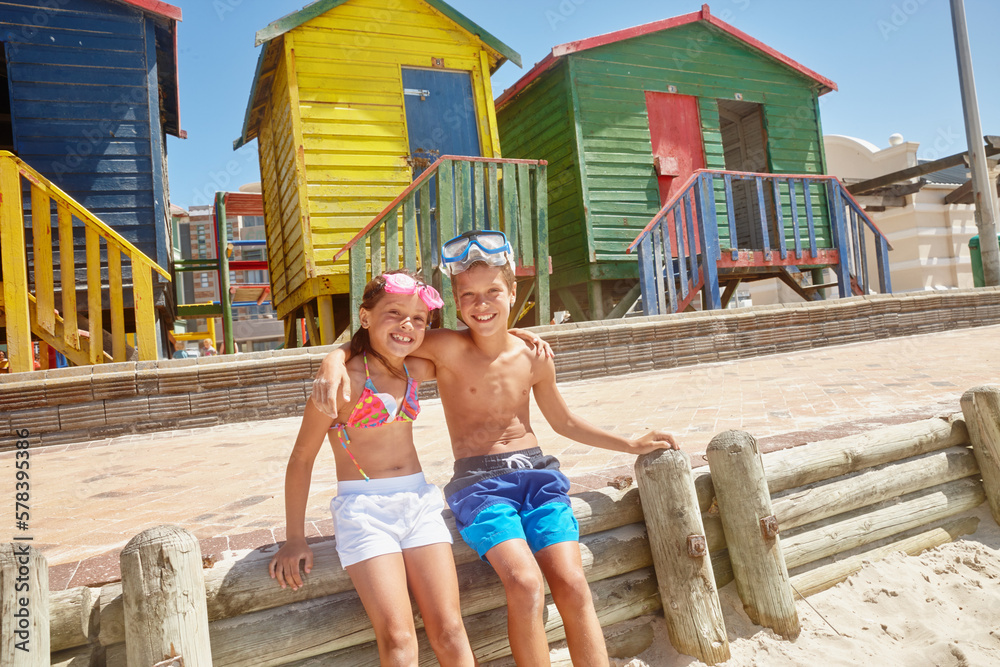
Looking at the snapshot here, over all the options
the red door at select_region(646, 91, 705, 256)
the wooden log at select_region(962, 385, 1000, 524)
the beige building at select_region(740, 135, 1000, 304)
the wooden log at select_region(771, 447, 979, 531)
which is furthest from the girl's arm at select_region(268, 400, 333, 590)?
the beige building at select_region(740, 135, 1000, 304)

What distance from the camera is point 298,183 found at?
8.56m

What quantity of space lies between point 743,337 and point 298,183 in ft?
20.0

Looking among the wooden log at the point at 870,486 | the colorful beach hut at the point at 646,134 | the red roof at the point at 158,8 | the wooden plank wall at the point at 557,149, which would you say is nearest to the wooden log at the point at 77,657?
the wooden log at the point at 870,486

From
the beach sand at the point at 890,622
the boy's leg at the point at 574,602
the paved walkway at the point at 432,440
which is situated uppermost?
the paved walkway at the point at 432,440

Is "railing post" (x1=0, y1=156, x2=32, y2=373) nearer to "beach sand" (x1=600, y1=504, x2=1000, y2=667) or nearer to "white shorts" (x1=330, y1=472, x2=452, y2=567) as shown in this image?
"white shorts" (x1=330, y1=472, x2=452, y2=567)

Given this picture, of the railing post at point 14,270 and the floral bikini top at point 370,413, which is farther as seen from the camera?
the railing post at point 14,270

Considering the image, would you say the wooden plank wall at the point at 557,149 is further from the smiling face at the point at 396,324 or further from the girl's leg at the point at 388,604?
the girl's leg at the point at 388,604

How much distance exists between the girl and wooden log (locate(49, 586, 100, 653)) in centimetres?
48

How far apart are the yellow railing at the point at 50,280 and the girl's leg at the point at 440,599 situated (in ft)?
15.6

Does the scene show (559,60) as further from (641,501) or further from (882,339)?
(641,501)

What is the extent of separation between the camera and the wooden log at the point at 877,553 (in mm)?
2666

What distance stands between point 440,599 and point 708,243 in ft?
24.3

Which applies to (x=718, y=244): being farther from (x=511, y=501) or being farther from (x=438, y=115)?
(x=511, y=501)

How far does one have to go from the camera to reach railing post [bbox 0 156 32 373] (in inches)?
208
